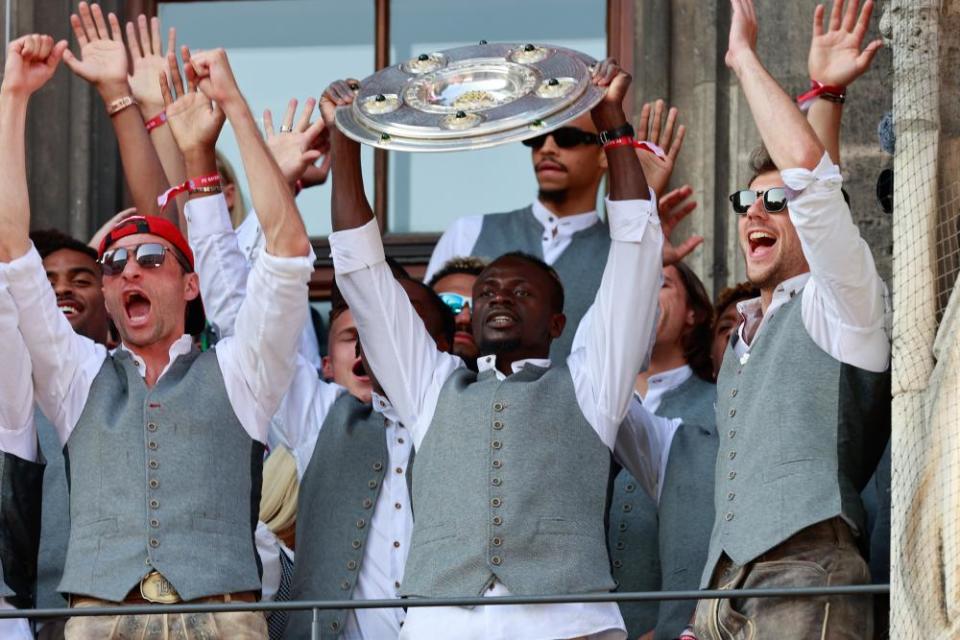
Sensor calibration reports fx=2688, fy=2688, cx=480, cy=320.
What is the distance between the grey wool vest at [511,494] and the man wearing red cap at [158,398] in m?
0.48

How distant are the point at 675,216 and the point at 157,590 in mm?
2250

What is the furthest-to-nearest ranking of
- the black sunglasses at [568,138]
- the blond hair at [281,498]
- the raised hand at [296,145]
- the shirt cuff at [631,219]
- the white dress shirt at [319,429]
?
the black sunglasses at [568,138] < the raised hand at [296,145] < the blond hair at [281,498] < the white dress shirt at [319,429] < the shirt cuff at [631,219]

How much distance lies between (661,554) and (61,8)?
3.67 meters

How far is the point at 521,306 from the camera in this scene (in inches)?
305

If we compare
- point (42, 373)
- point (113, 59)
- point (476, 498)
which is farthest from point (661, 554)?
point (113, 59)

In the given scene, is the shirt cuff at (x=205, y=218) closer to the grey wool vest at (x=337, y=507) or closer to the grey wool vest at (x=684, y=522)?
the grey wool vest at (x=337, y=507)

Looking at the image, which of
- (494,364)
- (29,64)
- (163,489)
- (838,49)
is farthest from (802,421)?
(29,64)

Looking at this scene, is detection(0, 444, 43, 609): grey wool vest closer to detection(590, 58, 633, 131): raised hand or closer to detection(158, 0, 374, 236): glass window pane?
detection(590, 58, 633, 131): raised hand

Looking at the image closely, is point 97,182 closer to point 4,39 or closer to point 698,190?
point 4,39

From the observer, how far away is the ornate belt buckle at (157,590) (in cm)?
707

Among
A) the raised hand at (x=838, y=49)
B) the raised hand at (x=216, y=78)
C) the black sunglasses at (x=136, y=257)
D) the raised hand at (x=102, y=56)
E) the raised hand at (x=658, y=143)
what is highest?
the raised hand at (x=838, y=49)

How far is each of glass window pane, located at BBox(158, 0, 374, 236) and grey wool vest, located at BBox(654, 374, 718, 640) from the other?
2.63 metres

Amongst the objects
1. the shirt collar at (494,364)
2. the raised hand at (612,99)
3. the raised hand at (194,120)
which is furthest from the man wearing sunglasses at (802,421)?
the raised hand at (194,120)

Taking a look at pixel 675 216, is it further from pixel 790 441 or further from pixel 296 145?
pixel 790 441
